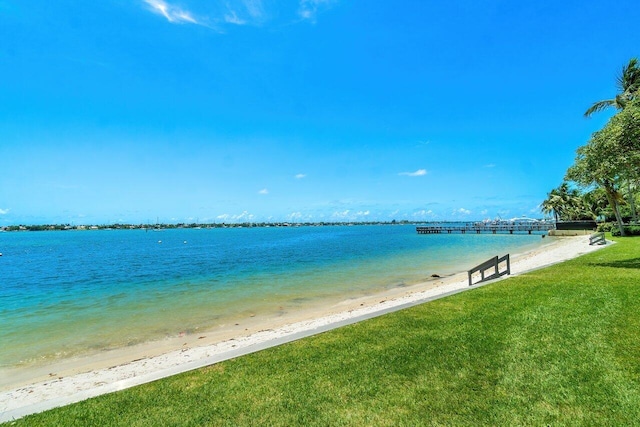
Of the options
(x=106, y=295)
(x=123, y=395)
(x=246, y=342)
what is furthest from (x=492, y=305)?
(x=106, y=295)

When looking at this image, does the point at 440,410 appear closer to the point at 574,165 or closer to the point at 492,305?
the point at 492,305

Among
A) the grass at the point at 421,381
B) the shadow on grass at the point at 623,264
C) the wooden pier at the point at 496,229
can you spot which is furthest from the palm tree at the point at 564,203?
the grass at the point at 421,381

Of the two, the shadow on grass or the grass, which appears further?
the shadow on grass

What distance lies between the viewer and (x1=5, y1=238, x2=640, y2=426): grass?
151 inches

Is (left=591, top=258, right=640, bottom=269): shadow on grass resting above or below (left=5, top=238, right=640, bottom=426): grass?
above

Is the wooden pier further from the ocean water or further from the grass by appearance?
the grass

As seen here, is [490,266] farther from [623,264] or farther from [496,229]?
[496,229]

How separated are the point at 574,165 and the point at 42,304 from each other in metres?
25.6

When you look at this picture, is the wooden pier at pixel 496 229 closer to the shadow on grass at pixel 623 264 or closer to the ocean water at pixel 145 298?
the ocean water at pixel 145 298

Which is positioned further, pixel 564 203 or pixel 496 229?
pixel 496 229

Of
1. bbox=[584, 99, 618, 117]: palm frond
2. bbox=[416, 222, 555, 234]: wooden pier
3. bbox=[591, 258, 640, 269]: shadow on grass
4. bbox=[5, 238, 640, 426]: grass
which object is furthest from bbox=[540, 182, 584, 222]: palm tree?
bbox=[5, 238, 640, 426]: grass

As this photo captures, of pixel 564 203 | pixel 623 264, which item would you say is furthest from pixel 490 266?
pixel 564 203

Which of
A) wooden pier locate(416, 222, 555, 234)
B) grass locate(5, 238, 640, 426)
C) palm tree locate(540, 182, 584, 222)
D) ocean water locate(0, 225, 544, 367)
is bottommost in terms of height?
ocean water locate(0, 225, 544, 367)

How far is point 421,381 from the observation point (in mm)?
4586
